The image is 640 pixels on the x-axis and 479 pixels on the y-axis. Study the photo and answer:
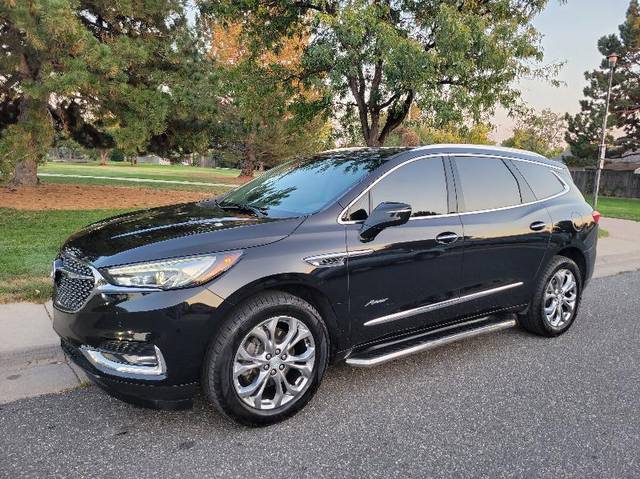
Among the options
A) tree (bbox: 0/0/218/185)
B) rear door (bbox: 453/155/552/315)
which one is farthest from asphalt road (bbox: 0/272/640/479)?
tree (bbox: 0/0/218/185)

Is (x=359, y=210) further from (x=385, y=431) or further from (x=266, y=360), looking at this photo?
(x=385, y=431)

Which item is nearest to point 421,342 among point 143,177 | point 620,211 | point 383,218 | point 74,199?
point 383,218

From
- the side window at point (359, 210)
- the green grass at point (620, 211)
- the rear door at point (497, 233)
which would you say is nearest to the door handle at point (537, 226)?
the rear door at point (497, 233)

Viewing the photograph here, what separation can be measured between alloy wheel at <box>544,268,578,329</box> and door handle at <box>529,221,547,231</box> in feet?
1.71

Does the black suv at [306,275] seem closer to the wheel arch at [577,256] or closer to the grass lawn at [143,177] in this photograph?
the wheel arch at [577,256]

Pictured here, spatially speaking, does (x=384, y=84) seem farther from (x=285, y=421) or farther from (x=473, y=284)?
(x=285, y=421)

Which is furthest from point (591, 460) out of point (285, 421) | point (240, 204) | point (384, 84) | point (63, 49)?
point (63, 49)

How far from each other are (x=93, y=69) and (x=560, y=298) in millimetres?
10701

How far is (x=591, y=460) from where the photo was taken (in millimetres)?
2855

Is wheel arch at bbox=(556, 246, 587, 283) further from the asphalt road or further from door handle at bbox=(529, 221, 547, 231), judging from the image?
the asphalt road

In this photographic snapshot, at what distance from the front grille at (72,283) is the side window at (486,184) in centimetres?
276

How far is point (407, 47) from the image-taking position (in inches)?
326

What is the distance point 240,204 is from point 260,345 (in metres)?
1.31

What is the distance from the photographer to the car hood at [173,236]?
9.68ft
